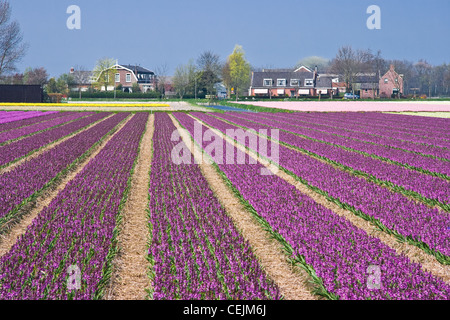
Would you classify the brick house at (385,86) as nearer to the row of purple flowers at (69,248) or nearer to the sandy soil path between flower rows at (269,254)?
the sandy soil path between flower rows at (269,254)

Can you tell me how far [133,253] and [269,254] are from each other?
2330mm

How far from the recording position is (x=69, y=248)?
7418 millimetres

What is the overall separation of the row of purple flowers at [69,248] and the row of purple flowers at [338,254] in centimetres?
304

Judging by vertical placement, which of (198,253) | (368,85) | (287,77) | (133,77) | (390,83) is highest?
(133,77)

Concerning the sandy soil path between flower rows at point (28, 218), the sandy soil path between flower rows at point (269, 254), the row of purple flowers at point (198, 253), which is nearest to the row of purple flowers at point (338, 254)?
the sandy soil path between flower rows at point (269, 254)

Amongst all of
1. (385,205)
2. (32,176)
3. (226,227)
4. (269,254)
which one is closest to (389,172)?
(385,205)

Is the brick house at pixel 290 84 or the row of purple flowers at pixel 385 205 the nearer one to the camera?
the row of purple flowers at pixel 385 205

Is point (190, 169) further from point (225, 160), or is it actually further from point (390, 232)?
point (390, 232)

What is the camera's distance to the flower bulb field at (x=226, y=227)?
614 centimetres

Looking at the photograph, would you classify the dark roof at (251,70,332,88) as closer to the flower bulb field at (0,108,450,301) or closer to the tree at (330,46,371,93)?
the tree at (330,46,371,93)

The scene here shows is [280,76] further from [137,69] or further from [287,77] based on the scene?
[137,69]

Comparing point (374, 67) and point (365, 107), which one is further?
point (374, 67)

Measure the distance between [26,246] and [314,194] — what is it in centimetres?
749

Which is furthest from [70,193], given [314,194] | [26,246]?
[314,194]
